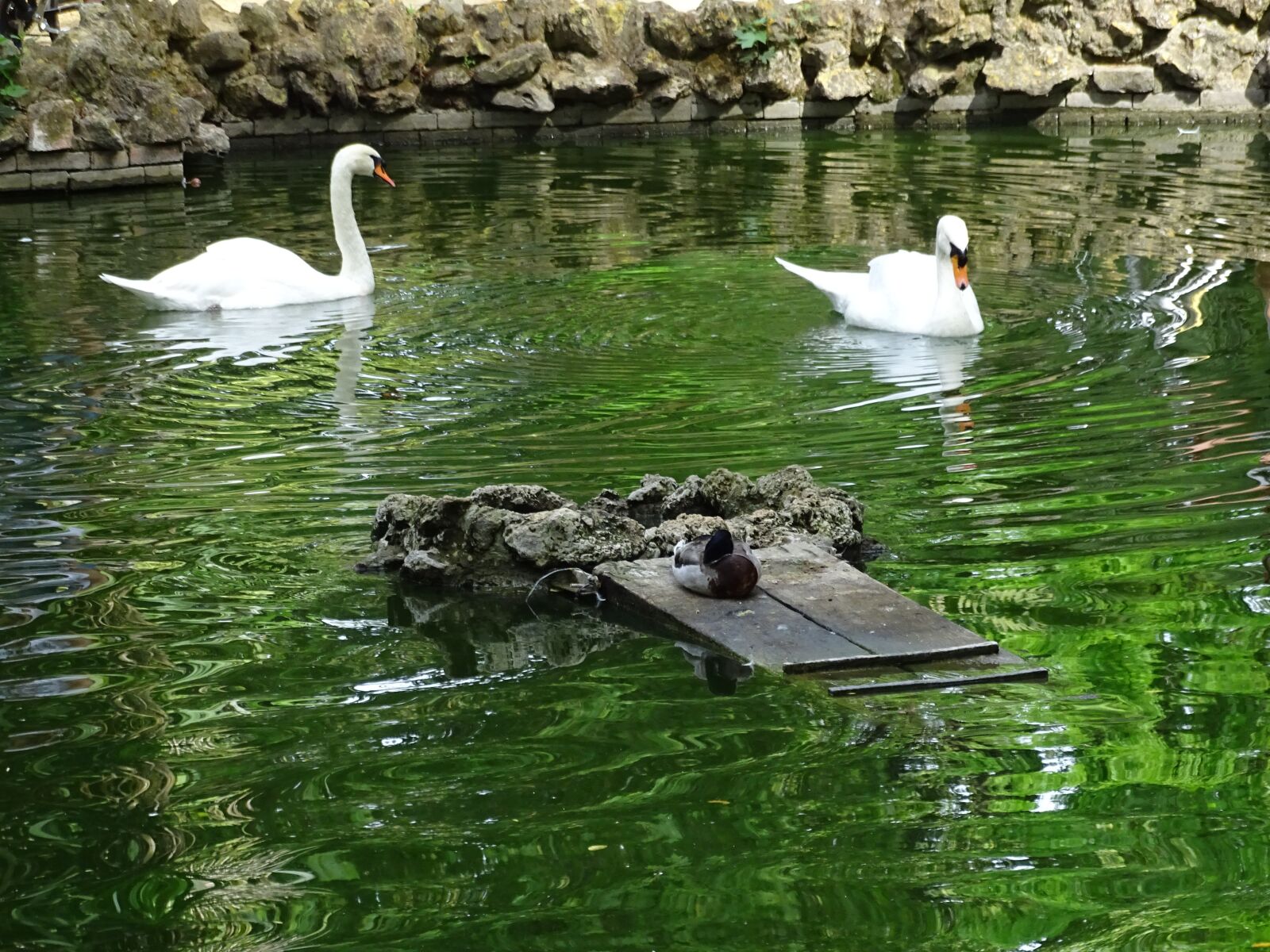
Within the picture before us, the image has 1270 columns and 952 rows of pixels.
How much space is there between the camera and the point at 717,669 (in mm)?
4887

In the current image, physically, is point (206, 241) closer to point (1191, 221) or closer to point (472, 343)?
point (472, 343)

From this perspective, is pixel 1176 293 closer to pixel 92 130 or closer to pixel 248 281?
pixel 248 281

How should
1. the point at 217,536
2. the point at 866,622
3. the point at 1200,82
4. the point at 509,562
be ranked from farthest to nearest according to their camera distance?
the point at 1200,82 → the point at 217,536 → the point at 509,562 → the point at 866,622

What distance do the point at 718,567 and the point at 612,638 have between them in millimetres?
371

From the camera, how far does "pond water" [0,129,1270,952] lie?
3.62m

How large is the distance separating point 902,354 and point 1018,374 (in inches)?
31.4

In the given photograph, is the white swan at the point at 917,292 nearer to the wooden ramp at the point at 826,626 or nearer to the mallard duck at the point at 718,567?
the wooden ramp at the point at 826,626

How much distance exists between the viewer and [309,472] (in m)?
7.07

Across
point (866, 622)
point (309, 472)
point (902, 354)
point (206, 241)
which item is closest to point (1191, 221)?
point (902, 354)

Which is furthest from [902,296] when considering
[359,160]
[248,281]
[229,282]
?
[359,160]

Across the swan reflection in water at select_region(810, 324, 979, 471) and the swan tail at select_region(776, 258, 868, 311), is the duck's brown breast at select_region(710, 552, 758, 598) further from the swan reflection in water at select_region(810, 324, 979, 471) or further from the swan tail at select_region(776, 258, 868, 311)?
the swan tail at select_region(776, 258, 868, 311)

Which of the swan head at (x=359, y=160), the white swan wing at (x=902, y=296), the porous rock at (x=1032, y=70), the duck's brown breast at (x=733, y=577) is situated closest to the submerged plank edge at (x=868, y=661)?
the duck's brown breast at (x=733, y=577)

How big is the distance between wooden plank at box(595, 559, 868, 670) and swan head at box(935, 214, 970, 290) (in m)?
4.36

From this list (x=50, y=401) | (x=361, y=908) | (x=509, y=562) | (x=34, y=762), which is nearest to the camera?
(x=361, y=908)
